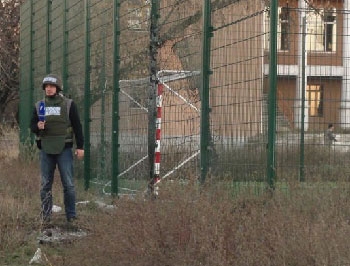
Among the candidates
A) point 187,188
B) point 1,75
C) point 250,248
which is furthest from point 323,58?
point 1,75

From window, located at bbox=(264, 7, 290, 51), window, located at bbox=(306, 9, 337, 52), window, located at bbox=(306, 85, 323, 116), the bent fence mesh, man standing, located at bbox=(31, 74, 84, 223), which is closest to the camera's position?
window, located at bbox=(264, 7, 290, 51)

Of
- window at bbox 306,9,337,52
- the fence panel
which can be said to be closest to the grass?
the fence panel

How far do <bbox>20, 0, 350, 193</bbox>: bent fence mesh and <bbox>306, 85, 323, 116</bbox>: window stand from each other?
0.02 meters

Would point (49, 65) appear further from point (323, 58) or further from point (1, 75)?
point (1, 75)

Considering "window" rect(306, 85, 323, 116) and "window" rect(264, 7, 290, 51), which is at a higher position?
"window" rect(264, 7, 290, 51)

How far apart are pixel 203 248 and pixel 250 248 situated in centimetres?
34

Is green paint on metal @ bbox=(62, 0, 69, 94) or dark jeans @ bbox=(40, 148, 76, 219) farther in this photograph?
green paint on metal @ bbox=(62, 0, 69, 94)

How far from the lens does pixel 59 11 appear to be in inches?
571

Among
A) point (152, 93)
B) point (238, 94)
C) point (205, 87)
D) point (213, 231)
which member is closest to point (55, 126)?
point (152, 93)

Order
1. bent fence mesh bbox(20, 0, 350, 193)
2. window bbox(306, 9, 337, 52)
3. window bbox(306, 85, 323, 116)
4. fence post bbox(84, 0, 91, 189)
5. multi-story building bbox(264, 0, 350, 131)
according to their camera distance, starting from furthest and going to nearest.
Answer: fence post bbox(84, 0, 91, 189) < window bbox(306, 85, 323, 116) < window bbox(306, 9, 337, 52) < multi-story building bbox(264, 0, 350, 131) < bent fence mesh bbox(20, 0, 350, 193)

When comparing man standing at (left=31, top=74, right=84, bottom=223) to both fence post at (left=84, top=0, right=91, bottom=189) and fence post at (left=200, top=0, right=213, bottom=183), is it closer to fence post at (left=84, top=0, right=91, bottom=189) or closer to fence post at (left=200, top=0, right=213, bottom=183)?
fence post at (left=200, top=0, right=213, bottom=183)

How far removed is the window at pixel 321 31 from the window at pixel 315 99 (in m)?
0.56

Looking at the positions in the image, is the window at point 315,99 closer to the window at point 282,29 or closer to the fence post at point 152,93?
the window at point 282,29

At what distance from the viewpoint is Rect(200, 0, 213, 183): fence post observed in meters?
8.45
